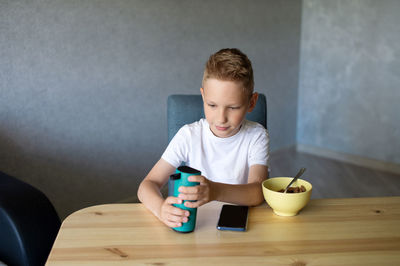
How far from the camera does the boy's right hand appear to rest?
41.3 inches

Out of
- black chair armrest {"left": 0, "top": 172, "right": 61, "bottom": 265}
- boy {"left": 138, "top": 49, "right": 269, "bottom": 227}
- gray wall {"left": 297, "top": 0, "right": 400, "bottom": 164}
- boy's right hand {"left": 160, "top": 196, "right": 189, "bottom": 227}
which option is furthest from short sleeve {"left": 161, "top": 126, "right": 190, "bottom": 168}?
gray wall {"left": 297, "top": 0, "right": 400, "bottom": 164}

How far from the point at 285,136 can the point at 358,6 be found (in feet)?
4.51

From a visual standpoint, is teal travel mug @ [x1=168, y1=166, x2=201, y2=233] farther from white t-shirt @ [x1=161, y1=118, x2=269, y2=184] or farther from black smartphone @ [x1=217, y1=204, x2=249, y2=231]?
white t-shirt @ [x1=161, y1=118, x2=269, y2=184]

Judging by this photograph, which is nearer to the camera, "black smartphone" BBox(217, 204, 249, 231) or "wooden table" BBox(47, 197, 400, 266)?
"wooden table" BBox(47, 197, 400, 266)

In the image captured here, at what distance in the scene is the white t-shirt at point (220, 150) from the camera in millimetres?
1476

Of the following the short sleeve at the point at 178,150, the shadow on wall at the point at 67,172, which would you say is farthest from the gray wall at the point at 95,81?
the short sleeve at the point at 178,150

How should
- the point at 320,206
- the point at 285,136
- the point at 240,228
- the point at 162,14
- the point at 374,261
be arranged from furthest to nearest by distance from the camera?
the point at 285,136 → the point at 162,14 → the point at 320,206 → the point at 240,228 → the point at 374,261

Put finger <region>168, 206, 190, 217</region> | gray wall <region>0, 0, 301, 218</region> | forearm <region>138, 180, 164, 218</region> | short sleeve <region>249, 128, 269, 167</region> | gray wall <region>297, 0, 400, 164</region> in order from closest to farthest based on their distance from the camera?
finger <region>168, 206, 190, 217</region> → forearm <region>138, 180, 164, 218</region> → short sleeve <region>249, 128, 269, 167</region> → gray wall <region>0, 0, 301, 218</region> → gray wall <region>297, 0, 400, 164</region>

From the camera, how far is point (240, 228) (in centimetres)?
108

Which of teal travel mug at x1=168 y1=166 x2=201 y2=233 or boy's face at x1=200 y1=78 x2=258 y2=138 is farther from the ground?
boy's face at x1=200 y1=78 x2=258 y2=138

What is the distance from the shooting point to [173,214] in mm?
1065

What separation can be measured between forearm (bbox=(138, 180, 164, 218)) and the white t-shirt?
0.16 m

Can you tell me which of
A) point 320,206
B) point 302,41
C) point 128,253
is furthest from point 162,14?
point 128,253

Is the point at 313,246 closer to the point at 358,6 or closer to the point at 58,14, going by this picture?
the point at 58,14
